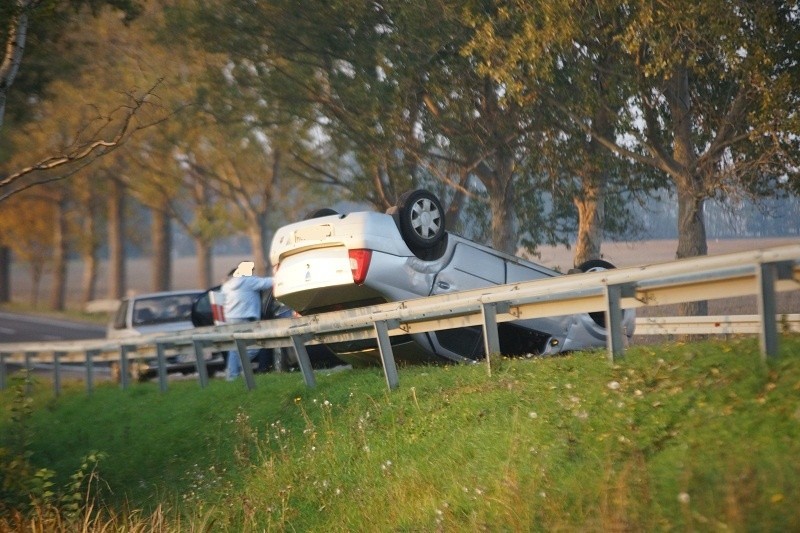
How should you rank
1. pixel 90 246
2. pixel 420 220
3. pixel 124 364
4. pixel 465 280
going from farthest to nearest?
pixel 90 246, pixel 124 364, pixel 465 280, pixel 420 220

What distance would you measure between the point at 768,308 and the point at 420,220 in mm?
6765

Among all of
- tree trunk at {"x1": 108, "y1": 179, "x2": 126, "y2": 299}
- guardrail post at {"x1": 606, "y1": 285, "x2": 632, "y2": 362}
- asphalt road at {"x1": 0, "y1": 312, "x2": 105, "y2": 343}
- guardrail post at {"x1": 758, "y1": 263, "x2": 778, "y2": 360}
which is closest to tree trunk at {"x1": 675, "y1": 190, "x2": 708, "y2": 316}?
guardrail post at {"x1": 606, "y1": 285, "x2": 632, "y2": 362}

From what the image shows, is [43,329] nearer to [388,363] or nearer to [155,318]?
[155,318]

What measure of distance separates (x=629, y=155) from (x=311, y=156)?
16.7 meters

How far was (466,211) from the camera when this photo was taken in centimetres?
3145

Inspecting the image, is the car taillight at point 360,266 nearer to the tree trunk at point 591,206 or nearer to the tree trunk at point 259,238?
the tree trunk at point 591,206

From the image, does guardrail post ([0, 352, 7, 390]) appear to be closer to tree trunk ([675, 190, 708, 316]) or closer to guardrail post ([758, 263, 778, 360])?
tree trunk ([675, 190, 708, 316])

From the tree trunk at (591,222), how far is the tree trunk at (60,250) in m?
40.3

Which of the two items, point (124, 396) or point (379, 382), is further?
point (124, 396)

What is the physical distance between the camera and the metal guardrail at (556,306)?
24.6 feet

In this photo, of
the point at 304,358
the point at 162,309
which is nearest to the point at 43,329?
the point at 162,309

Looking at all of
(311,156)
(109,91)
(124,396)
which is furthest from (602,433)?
(109,91)

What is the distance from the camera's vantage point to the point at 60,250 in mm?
62188

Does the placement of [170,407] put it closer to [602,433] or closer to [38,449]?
[38,449]
